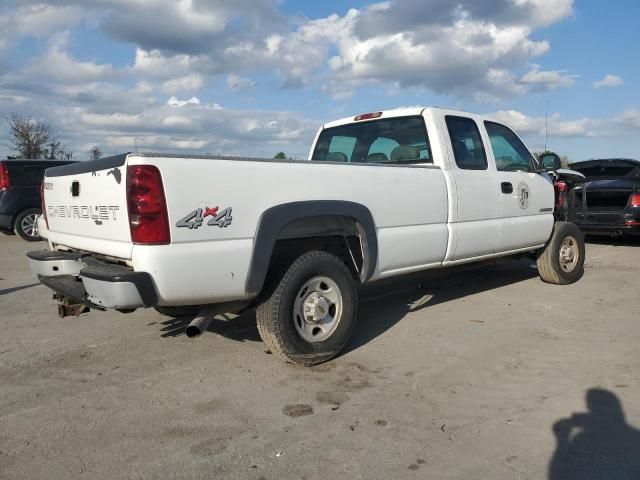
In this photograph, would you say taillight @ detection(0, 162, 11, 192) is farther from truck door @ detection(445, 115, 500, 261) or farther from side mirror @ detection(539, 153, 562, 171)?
side mirror @ detection(539, 153, 562, 171)

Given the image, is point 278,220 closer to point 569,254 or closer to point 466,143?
point 466,143

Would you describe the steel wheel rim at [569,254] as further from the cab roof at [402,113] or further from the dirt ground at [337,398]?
the cab roof at [402,113]

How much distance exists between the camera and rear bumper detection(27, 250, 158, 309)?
124 inches

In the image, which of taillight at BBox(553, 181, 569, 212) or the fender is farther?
taillight at BBox(553, 181, 569, 212)

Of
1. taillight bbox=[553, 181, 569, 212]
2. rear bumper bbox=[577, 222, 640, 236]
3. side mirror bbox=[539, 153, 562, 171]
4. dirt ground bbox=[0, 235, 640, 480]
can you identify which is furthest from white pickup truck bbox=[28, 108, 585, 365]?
rear bumper bbox=[577, 222, 640, 236]

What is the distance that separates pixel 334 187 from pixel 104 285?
1737 mm

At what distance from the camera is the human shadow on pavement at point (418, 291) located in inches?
203

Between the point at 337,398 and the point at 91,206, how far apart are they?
210 cm

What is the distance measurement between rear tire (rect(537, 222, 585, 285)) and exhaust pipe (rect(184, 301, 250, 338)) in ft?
14.6

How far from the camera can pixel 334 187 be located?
4016 millimetres

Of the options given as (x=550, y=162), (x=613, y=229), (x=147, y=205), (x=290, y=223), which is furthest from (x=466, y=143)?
(x=613, y=229)

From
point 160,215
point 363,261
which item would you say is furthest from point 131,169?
point 363,261

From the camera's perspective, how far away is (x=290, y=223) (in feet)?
12.5

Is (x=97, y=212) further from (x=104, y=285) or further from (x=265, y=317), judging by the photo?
(x=265, y=317)
